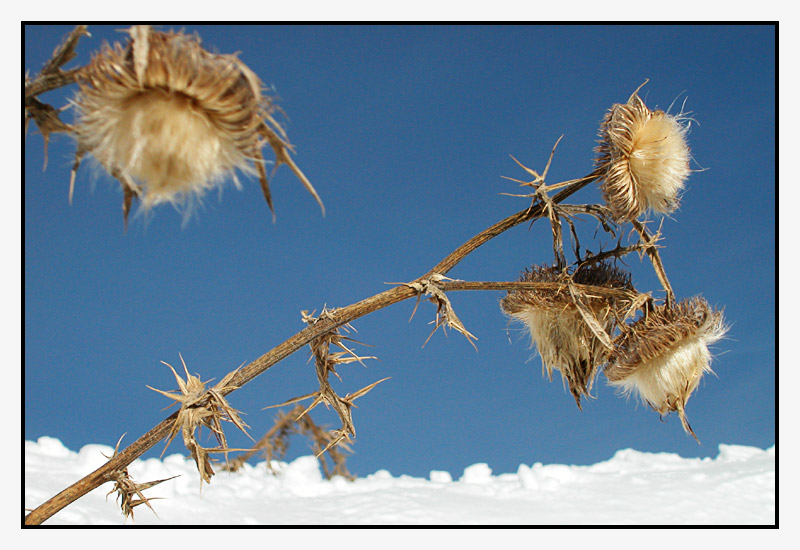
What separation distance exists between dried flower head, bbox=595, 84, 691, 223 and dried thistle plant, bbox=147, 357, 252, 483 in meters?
2.14

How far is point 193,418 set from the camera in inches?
108

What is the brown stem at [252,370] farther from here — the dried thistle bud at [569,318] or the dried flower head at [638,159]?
the dried flower head at [638,159]

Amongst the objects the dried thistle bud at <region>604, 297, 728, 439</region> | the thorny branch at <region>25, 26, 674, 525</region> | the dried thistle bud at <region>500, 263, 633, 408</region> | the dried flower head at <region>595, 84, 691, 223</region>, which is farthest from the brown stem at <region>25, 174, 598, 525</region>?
the dried thistle bud at <region>604, 297, 728, 439</region>

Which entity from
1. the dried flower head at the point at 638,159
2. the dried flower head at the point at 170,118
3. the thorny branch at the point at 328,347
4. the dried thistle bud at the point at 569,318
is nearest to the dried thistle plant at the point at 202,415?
the thorny branch at the point at 328,347

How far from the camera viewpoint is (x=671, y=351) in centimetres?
334

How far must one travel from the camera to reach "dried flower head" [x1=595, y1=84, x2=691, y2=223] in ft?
10.5

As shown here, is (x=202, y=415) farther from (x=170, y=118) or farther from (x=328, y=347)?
(x=170, y=118)

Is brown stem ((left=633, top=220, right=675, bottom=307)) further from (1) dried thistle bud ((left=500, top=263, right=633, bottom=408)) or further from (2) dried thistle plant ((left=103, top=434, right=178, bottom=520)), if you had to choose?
(2) dried thistle plant ((left=103, top=434, right=178, bottom=520))

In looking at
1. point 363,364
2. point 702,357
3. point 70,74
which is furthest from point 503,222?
point 70,74

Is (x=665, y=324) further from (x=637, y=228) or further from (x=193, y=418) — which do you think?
(x=193, y=418)

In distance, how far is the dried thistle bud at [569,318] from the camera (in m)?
3.50

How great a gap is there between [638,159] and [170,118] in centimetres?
230

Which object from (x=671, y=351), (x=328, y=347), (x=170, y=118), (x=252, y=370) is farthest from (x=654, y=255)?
(x=170, y=118)

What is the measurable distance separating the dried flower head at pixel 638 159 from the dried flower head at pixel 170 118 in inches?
71.9
